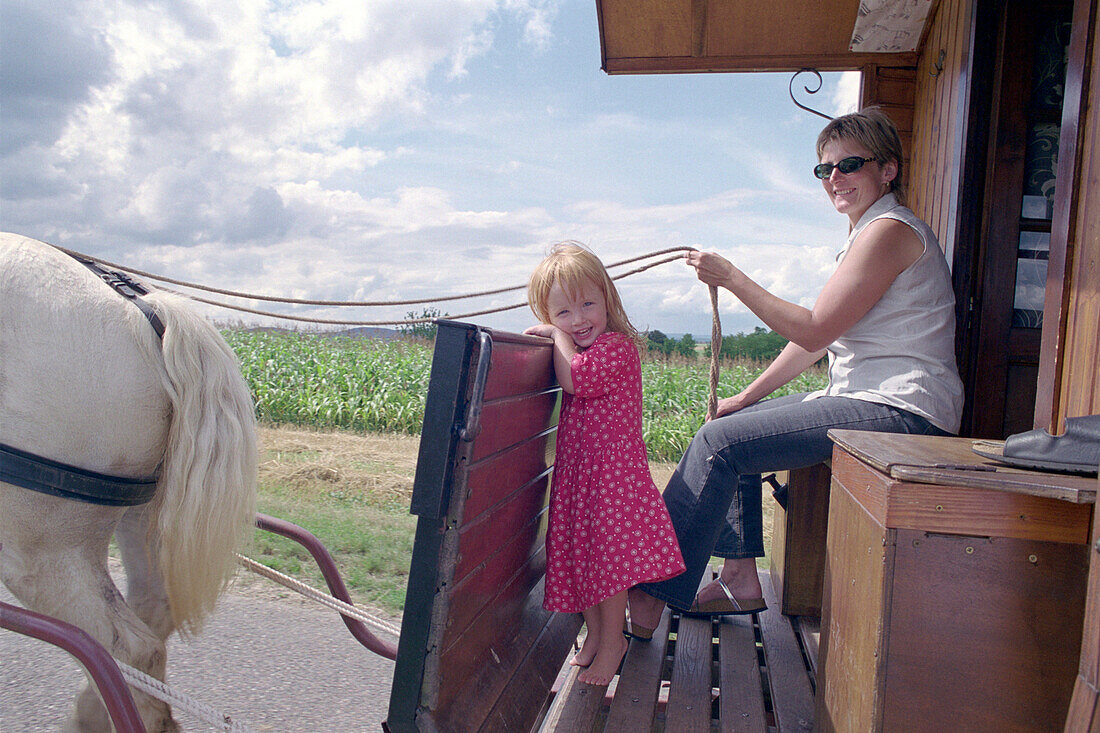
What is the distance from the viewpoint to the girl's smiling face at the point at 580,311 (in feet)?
6.55

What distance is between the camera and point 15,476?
1598mm

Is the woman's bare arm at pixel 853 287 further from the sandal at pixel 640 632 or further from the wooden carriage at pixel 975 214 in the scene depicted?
the sandal at pixel 640 632

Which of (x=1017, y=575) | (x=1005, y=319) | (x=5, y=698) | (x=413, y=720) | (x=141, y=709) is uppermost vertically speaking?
(x=1005, y=319)

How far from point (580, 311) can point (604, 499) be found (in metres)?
0.55

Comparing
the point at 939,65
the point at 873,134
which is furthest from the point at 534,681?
the point at 939,65

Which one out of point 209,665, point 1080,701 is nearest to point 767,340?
point 209,665

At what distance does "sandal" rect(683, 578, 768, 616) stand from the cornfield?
555 cm

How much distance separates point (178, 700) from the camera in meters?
1.53

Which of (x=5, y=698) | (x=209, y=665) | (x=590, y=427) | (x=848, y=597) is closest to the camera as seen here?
(x=848, y=597)

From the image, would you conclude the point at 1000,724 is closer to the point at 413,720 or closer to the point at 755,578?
the point at 413,720

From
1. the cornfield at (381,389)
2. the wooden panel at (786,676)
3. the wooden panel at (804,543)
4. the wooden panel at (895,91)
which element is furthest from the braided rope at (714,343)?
the cornfield at (381,389)

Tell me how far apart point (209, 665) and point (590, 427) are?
1.99 meters

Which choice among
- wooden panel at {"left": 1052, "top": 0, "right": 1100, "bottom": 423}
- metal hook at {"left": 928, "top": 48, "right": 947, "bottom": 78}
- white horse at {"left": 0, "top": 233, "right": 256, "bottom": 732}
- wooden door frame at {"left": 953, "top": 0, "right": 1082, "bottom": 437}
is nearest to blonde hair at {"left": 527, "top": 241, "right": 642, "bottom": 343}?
white horse at {"left": 0, "top": 233, "right": 256, "bottom": 732}

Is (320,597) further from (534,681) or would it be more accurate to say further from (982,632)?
(982,632)
